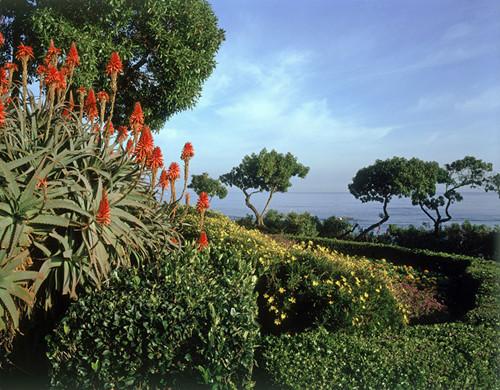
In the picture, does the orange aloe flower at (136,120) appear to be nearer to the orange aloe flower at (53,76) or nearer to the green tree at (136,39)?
the orange aloe flower at (53,76)

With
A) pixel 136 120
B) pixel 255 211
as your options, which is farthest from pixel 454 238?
pixel 136 120

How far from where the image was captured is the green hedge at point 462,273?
5.78 meters

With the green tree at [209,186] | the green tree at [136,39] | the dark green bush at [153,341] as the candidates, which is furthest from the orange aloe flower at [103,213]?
the green tree at [209,186]

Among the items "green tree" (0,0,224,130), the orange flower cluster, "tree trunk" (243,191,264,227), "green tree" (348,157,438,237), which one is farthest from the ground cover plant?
"green tree" (348,157,438,237)

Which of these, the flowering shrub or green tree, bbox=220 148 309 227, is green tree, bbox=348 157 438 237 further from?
the flowering shrub

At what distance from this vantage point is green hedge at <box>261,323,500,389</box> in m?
3.53

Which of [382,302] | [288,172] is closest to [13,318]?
[382,302]

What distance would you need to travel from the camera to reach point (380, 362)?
3693 mm

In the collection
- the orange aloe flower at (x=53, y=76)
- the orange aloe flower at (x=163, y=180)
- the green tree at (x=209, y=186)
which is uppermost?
the green tree at (x=209, y=186)

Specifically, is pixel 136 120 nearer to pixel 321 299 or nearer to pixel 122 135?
pixel 122 135

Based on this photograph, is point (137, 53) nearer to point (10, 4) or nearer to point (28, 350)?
point (10, 4)

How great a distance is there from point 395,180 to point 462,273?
15580mm

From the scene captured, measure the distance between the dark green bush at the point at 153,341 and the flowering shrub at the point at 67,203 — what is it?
35 centimetres

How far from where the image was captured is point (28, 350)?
13.2ft
